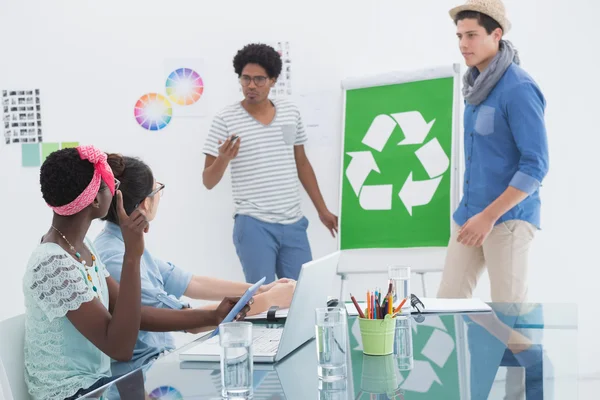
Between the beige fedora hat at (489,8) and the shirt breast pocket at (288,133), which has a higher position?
the beige fedora hat at (489,8)

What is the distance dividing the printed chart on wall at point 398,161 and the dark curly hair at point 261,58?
1.27 feet

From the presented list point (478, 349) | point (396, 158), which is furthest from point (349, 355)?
point (396, 158)

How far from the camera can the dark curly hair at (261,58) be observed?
11.2 feet

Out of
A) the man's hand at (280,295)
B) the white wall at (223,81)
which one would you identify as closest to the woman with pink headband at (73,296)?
the man's hand at (280,295)

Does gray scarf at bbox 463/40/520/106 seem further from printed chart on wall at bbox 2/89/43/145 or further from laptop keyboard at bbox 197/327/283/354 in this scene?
printed chart on wall at bbox 2/89/43/145

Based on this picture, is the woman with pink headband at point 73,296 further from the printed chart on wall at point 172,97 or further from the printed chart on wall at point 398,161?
the printed chart on wall at point 172,97

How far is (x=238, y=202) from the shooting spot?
3.54 meters

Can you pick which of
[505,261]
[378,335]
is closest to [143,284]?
[378,335]

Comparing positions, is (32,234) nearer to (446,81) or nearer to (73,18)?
(73,18)

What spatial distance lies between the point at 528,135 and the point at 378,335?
1393 millimetres

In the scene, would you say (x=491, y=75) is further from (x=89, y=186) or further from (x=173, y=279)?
(x=89, y=186)

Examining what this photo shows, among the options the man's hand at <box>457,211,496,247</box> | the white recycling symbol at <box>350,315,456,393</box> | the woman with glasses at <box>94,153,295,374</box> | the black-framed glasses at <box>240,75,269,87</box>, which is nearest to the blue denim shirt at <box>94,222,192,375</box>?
the woman with glasses at <box>94,153,295,374</box>

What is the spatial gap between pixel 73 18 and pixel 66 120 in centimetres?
55

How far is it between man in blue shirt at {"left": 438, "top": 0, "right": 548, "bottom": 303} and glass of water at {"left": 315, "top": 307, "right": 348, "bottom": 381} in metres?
1.39
